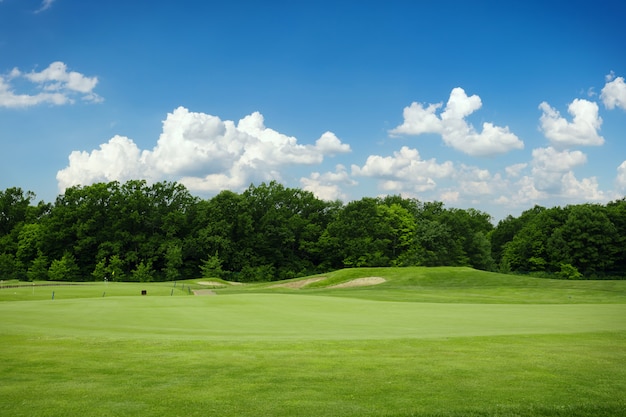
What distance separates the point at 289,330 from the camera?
677 inches

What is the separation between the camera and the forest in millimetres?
80812

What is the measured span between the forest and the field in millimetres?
60429

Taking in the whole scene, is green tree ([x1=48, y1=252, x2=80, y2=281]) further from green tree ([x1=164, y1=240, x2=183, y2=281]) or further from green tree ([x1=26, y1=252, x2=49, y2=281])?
green tree ([x1=164, y1=240, x2=183, y2=281])

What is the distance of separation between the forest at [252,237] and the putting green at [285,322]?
181ft

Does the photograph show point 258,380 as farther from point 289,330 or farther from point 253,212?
point 253,212

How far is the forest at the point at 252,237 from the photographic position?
8081 centimetres

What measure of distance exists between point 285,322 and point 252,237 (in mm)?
68713

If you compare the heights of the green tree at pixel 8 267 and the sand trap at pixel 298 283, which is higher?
the green tree at pixel 8 267

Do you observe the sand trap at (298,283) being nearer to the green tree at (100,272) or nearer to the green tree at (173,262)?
the green tree at (173,262)

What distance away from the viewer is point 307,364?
1061 centimetres

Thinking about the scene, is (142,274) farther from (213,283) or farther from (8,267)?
(8,267)

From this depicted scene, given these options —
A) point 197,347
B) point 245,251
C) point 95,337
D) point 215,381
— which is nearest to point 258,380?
point 215,381

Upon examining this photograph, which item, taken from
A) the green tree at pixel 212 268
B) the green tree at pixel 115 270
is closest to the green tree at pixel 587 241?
the green tree at pixel 212 268

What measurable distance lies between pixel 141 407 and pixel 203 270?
7334cm
